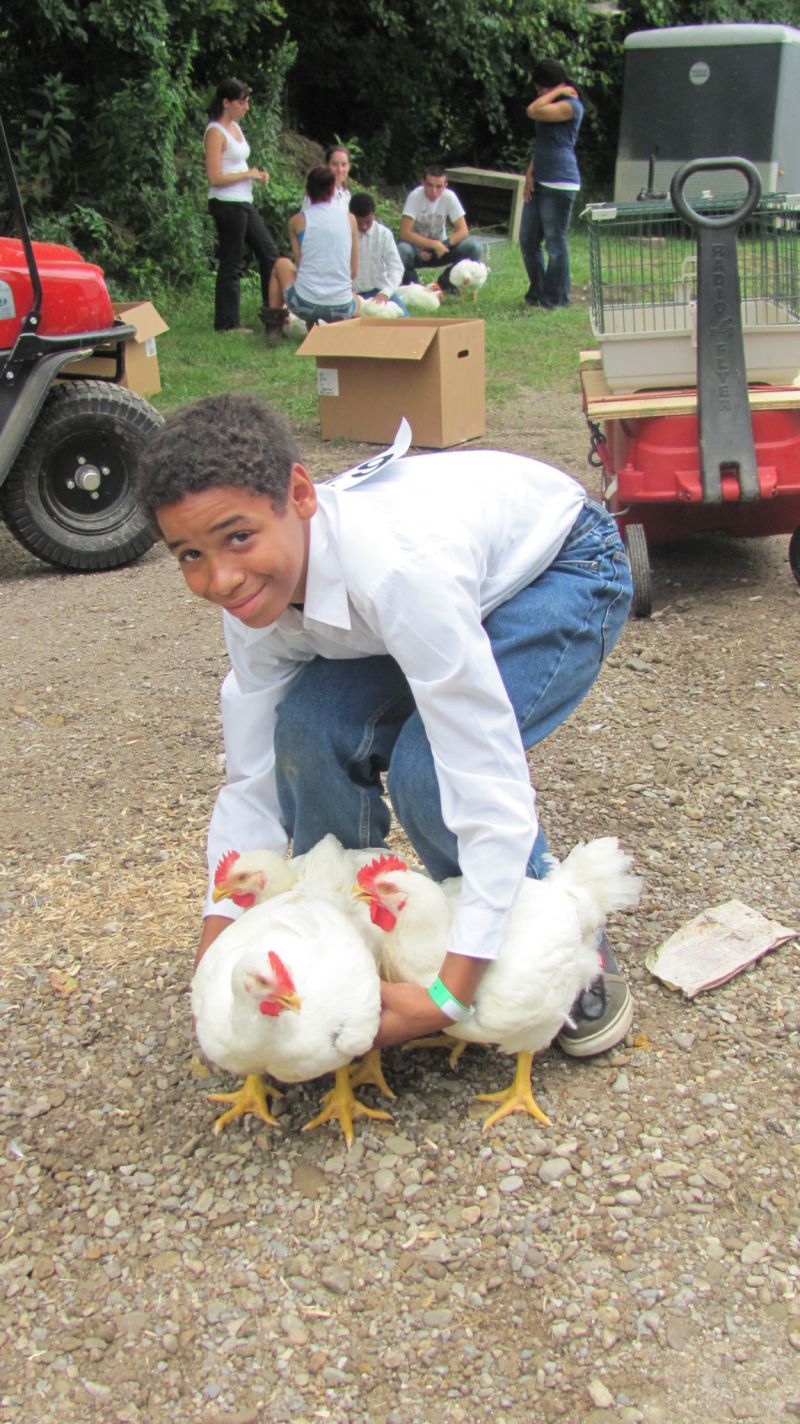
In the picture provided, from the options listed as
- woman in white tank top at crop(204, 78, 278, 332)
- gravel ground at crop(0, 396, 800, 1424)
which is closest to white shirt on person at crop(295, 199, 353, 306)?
woman in white tank top at crop(204, 78, 278, 332)

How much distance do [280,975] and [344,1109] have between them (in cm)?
33

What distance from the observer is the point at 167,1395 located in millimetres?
1576

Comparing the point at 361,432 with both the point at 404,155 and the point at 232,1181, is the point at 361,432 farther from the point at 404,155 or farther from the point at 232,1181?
the point at 404,155

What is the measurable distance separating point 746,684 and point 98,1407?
8.38 ft

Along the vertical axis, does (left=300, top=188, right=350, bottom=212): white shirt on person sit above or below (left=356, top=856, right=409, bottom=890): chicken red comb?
above

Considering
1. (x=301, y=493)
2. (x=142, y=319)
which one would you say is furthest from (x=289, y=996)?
(x=142, y=319)

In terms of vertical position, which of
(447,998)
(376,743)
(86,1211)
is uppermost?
(376,743)

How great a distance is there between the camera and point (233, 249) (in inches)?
355

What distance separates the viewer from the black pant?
8.99m

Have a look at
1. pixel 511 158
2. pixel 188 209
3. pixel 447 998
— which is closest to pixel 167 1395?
pixel 447 998

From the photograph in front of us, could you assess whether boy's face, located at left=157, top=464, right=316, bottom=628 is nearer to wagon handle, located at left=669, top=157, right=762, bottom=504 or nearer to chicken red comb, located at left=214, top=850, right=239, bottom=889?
chicken red comb, located at left=214, top=850, right=239, bottom=889

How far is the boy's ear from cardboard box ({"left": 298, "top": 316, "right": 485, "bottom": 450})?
4092 mm

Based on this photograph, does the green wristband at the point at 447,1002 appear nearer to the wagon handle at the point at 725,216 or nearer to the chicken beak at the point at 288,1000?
the chicken beak at the point at 288,1000

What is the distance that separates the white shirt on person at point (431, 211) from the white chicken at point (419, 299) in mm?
1140
